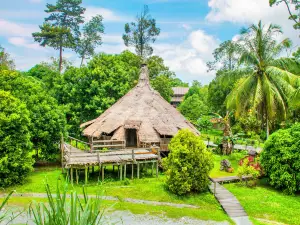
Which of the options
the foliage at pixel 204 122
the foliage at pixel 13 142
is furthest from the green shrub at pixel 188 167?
the foliage at pixel 204 122

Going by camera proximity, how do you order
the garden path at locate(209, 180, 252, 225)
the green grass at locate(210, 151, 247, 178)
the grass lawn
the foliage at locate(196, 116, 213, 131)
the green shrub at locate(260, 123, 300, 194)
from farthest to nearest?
1. the foliage at locate(196, 116, 213, 131)
2. the green grass at locate(210, 151, 247, 178)
3. the green shrub at locate(260, 123, 300, 194)
4. the grass lawn
5. the garden path at locate(209, 180, 252, 225)

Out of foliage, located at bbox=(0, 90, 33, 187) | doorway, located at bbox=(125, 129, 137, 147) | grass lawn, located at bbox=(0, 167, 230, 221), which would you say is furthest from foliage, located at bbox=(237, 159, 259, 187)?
foliage, located at bbox=(0, 90, 33, 187)

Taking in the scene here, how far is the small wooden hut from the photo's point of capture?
88.5 feet

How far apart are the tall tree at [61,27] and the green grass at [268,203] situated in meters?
36.9

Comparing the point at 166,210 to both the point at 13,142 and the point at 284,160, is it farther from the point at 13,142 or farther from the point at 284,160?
the point at 13,142

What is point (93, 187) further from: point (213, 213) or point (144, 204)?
point (213, 213)

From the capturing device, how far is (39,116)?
2577 centimetres

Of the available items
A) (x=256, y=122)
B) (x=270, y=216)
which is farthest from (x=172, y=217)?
(x=256, y=122)

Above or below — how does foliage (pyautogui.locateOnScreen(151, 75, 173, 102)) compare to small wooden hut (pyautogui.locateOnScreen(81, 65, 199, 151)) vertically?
above

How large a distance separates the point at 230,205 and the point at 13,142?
48.6 feet

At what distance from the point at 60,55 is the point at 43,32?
4.58 m

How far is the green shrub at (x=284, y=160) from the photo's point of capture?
69.1 ft

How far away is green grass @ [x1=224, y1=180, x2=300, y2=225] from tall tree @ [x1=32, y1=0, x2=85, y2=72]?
121 ft

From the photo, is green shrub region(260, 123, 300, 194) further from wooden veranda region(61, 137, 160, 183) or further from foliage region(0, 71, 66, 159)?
foliage region(0, 71, 66, 159)
